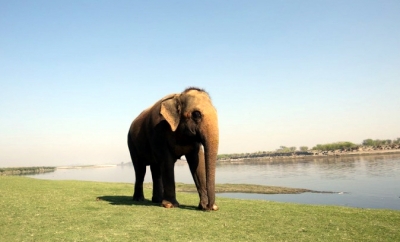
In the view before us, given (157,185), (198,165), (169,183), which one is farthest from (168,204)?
(157,185)

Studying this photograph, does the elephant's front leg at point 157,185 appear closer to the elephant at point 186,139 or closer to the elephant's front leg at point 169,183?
the elephant at point 186,139

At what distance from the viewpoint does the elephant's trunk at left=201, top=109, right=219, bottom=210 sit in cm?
846

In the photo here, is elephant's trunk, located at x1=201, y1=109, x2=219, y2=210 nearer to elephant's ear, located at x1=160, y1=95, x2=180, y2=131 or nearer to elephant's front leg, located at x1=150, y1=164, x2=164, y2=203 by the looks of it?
elephant's ear, located at x1=160, y1=95, x2=180, y2=131

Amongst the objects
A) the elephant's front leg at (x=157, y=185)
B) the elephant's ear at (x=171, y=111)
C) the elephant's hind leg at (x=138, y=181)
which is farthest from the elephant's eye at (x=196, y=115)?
the elephant's hind leg at (x=138, y=181)

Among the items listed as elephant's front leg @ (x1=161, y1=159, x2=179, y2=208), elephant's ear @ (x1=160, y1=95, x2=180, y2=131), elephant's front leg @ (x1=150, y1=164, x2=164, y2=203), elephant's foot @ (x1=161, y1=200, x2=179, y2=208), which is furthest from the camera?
elephant's front leg @ (x1=150, y1=164, x2=164, y2=203)

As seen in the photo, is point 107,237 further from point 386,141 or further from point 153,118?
point 386,141

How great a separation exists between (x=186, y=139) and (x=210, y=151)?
1003 millimetres

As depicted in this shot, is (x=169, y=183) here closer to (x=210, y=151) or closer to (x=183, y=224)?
(x=210, y=151)

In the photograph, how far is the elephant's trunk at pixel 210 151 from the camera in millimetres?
8461

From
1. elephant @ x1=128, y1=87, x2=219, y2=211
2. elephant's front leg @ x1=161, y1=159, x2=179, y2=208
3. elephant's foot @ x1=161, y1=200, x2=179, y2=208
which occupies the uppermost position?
elephant @ x1=128, y1=87, x2=219, y2=211

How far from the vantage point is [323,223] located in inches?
291

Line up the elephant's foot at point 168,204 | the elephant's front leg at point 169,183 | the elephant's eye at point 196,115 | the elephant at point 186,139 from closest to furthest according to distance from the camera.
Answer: the elephant at point 186,139, the elephant's eye at point 196,115, the elephant's foot at point 168,204, the elephant's front leg at point 169,183

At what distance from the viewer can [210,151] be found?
8531mm

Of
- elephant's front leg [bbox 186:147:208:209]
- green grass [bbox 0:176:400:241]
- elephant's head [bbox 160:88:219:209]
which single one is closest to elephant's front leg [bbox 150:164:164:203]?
elephant's front leg [bbox 186:147:208:209]
